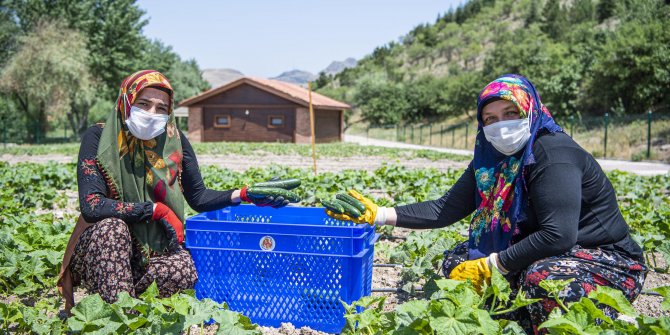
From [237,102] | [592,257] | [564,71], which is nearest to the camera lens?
[592,257]

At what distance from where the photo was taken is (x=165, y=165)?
9.30 feet

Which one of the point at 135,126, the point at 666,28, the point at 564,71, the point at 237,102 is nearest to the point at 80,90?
the point at 237,102

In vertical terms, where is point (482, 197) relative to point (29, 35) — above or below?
below

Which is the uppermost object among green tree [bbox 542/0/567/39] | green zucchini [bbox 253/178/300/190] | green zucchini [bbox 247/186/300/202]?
green tree [bbox 542/0/567/39]

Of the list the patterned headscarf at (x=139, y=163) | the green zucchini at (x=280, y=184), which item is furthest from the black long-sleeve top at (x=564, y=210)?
the patterned headscarf at (x=139, y=163)

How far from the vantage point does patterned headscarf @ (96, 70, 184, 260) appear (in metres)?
2.65

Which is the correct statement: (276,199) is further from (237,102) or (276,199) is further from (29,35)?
(29,35)

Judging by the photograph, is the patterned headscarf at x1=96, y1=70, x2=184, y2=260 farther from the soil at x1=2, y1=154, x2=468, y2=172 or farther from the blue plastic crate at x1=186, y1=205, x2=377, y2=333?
the soil at x1=2, y1=154, x2=468, y2=172

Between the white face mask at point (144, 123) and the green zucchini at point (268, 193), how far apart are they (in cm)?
56

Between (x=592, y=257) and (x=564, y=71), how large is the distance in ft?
87.9

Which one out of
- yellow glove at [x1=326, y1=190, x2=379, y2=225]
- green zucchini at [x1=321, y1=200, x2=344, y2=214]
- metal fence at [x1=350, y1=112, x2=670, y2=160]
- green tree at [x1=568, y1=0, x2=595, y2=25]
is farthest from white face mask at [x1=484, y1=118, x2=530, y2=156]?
green tree at [x1=568, y1=0, x2=595, y2=25]

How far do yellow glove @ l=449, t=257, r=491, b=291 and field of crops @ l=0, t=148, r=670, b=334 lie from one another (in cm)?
7

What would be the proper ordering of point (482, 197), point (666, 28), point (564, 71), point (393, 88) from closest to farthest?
point (482, 197)
point (666, 28)
point (564, 71)
point (393, 88)

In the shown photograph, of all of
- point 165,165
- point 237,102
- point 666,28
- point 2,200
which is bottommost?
point 2,200
